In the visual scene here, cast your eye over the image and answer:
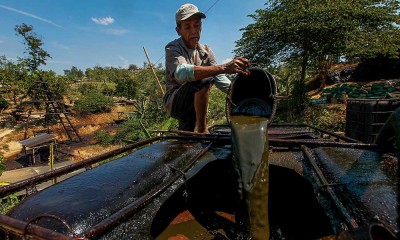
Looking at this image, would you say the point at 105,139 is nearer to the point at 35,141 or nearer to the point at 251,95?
the point at 35,141

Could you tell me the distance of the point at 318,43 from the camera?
11609mm

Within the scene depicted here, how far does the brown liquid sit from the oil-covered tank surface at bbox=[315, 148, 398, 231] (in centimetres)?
37

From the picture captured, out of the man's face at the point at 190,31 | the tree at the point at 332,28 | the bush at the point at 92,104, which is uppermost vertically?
the tree at the point at 332,28

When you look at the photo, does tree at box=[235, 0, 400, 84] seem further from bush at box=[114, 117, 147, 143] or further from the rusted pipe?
the rusted pipe

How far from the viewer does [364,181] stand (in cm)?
135

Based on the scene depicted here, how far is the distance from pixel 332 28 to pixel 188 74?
10139mm

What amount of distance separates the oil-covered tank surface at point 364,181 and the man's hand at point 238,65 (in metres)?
0.90

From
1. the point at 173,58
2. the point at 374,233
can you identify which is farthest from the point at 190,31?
the point at 374,233

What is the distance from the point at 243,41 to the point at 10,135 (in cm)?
1547

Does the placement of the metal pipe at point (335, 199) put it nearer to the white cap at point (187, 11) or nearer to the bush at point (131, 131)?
the white cap at point (187, 11)

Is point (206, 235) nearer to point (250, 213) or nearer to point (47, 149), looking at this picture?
point (250, 213)

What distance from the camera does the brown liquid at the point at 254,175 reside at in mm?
1551

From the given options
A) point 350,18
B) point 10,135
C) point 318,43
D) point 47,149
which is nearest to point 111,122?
point 10,135

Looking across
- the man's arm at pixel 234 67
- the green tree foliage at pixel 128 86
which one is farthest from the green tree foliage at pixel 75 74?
the man's arm at pixel 234 67
